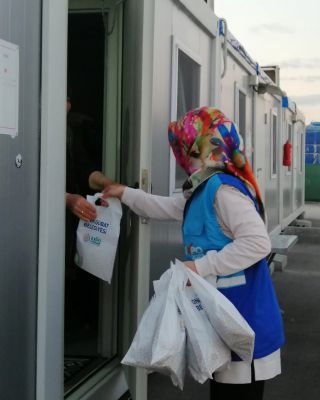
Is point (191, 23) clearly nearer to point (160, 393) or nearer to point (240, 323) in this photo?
point (160, 393)

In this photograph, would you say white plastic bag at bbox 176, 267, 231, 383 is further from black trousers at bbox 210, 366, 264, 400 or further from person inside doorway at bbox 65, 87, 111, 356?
person inside doorway at bbox 65, 87, 111, 356

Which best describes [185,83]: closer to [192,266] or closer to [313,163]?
[192,266]

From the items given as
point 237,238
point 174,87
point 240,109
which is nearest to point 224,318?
point 237,238

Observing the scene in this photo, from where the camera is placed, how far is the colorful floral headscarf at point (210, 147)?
2.37 m

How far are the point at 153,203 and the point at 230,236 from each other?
0.64m

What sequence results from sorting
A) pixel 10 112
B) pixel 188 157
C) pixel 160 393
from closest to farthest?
pixel 10 112, pixel 188 157, pixel 160 393

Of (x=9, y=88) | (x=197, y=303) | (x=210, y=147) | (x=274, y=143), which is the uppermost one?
(x=274, y=143)

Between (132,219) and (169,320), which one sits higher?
(132,219)

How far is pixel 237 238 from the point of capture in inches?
90.2

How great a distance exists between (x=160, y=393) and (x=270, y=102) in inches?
238

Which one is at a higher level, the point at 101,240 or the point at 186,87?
the point at 186,87

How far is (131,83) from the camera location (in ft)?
10.0

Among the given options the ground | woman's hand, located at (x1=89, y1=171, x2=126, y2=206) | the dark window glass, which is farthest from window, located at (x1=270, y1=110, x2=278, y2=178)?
woman's hand, located at (x1=89, y1=171, x2=126, y2=206)

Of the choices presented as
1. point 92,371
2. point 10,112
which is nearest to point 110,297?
point 92,371
